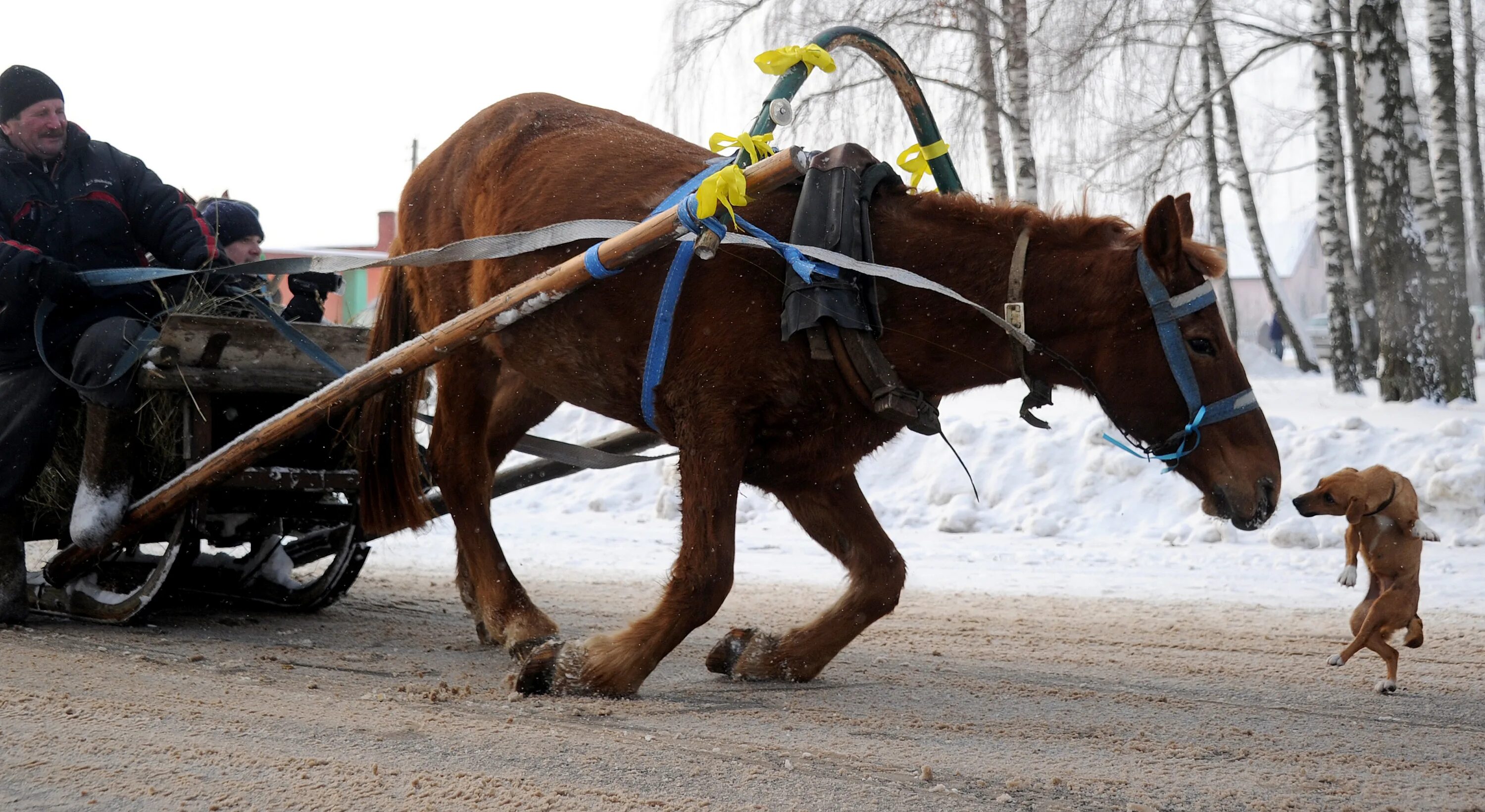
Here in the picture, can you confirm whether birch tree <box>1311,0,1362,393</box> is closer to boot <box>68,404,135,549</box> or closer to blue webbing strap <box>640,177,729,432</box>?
blue webbing strap <box>640,177,729,432</box>

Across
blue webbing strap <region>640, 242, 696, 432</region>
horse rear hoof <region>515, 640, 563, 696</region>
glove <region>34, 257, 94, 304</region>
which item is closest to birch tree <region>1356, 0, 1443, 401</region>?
blue webbing strap <region>640, 242, 696, 432</region>

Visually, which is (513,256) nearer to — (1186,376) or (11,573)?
(1186,376)

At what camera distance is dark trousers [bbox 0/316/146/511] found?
164 inches

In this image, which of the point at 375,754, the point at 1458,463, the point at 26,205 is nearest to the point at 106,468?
the point at 26,205

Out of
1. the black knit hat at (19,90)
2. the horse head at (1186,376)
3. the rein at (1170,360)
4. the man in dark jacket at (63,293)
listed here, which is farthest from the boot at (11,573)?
the horse head at (1186,376)

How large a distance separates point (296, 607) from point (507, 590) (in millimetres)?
1272

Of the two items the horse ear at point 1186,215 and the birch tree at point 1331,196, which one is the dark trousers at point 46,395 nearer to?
the horse ear at point 1186,215

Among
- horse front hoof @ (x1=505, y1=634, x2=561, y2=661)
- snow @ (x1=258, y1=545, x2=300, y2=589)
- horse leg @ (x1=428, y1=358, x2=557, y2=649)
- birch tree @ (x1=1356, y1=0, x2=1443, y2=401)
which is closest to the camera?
horse front hoof @ (x1=505, y1=634, x2=561, y2=661)

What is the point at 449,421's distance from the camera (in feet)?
14.8

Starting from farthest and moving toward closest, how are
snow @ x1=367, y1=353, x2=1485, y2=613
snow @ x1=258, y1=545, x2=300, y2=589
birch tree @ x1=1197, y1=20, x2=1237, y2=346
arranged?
birch tree @ x1=1197, y1=20, x2=1237, y2=346, snow @ x1=367, y1=353, x2=1485, y2=613, snow @ x1=258, y1=545, x2=300, y2=589

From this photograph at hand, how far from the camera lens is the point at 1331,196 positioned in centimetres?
1408

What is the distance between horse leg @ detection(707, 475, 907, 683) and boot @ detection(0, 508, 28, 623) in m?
2.46

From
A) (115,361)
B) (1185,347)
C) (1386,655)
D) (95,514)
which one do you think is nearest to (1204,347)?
(1185,347)

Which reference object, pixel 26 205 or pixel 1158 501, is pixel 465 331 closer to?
pixel 26 205
